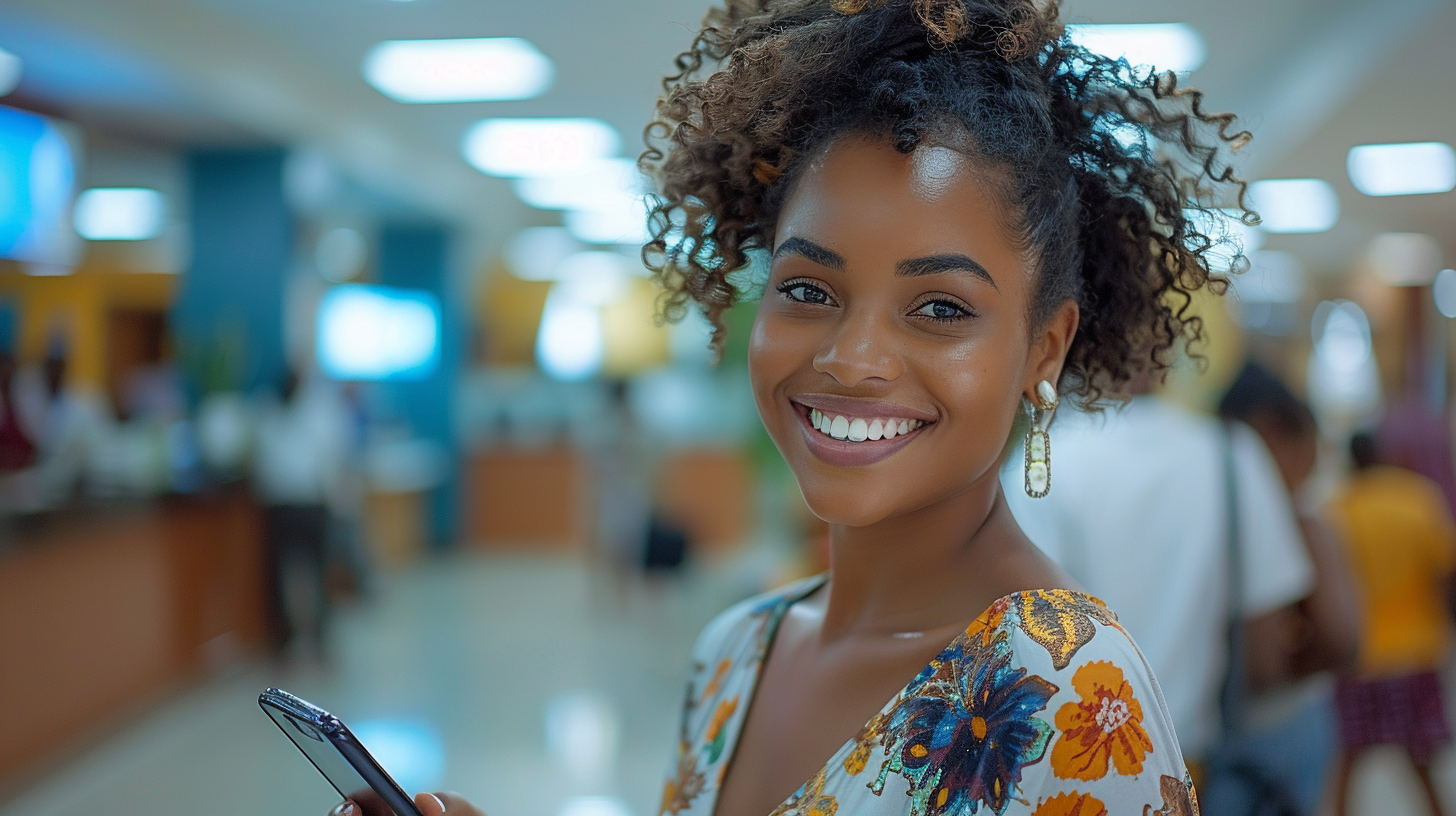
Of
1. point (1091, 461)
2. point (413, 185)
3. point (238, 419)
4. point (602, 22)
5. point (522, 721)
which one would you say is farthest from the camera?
Answer: point (413, 185)

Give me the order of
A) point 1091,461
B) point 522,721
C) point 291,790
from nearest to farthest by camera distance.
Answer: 1. point 1091,461
2. point 291,790
3. point 522,721

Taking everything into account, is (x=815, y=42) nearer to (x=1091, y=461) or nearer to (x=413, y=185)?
(x=1091, y=461)

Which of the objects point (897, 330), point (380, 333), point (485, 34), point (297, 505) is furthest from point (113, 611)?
point (380, 333)

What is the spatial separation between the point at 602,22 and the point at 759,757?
5.50 metres

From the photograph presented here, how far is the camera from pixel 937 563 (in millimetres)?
1107

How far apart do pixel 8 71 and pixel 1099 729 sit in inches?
261

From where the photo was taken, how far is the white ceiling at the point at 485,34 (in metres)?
5.47

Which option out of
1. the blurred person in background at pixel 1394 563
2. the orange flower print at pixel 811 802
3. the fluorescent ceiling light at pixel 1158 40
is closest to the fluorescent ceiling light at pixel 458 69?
the fluorescent ceiling light at pixel 1158 40

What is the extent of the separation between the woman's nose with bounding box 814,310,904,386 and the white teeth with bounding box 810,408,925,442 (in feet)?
0.13

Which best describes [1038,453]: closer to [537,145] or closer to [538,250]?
[537,145]

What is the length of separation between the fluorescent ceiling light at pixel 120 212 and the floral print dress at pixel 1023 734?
1104 cm

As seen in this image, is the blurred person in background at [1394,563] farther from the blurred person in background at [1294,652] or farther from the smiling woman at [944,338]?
the smiling woman at [944,338]

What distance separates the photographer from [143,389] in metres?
9.79

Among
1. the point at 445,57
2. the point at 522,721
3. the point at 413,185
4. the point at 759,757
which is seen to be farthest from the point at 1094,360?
the point at 413,185
